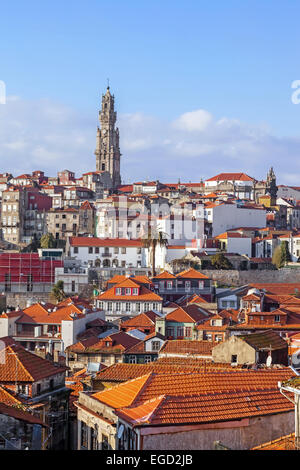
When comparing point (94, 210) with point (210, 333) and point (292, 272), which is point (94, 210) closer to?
point (292, 272)

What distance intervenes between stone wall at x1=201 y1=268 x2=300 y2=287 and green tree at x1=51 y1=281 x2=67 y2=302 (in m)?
14.4

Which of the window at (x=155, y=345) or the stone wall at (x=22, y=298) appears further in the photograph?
the stone wall at (x=22, y=298)

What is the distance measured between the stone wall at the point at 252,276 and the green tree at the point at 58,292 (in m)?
14.4

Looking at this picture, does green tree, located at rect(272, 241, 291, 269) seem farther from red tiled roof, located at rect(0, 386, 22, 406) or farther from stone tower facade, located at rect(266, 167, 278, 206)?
red tiled roof, located at rect(0, 386, 22, 406)

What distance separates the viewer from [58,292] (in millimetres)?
71812

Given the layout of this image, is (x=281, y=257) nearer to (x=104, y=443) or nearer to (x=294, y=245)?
(x=294, y=245)

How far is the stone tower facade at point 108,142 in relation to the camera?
150 metres

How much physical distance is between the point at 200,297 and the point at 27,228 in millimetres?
54548

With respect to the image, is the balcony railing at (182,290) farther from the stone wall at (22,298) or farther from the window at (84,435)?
the window at (84,435)

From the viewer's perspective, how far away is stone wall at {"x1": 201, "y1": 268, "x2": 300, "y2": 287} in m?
78.2

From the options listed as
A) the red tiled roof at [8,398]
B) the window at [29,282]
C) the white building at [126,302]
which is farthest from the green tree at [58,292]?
the red tiled roof at [8,398]

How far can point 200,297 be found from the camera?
2467 inches

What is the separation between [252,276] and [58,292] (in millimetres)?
20183

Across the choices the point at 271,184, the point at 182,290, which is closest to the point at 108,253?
the point at 182,290
